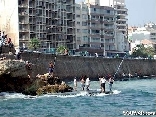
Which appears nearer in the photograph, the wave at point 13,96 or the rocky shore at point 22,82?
the wave at point 13,96

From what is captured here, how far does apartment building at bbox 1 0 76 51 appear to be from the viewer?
414 ft

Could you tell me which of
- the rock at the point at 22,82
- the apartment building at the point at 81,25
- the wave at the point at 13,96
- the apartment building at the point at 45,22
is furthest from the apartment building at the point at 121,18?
the wave at the point at 13,96

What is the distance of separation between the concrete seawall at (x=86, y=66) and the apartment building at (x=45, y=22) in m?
17.4

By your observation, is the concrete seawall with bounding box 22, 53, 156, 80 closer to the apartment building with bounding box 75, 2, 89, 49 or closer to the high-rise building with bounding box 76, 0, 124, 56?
the high-rise building with bounding box 76, 0, 124, 56

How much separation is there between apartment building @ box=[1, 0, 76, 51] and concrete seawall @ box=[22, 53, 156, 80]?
17381mm

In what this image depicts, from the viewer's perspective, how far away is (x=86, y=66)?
109 meters

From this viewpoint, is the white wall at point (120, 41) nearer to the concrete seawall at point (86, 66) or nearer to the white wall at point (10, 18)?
the concrete seawall at point (86, 66)

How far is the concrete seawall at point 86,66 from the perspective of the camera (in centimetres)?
8862

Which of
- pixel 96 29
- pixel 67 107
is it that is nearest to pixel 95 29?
pixel 96 29

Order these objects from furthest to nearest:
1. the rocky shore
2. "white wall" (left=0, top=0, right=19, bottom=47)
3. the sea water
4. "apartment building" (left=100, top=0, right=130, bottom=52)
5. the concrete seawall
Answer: "apartment building" (left=100, top=0, right=130, bottom=52), "white wall" (left=0, top=0, right=19, bottom=47), the concrete seawall, the rocky shore, the sea water

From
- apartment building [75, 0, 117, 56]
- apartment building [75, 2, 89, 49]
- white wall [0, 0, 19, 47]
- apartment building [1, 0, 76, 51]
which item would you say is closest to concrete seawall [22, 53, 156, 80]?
apartment building [1, 0, 76, 51]

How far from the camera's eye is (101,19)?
162 meters

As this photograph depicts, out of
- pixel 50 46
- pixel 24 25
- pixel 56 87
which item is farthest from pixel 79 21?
pixel 56 87

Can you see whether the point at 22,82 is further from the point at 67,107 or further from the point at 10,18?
the point at 10,18
